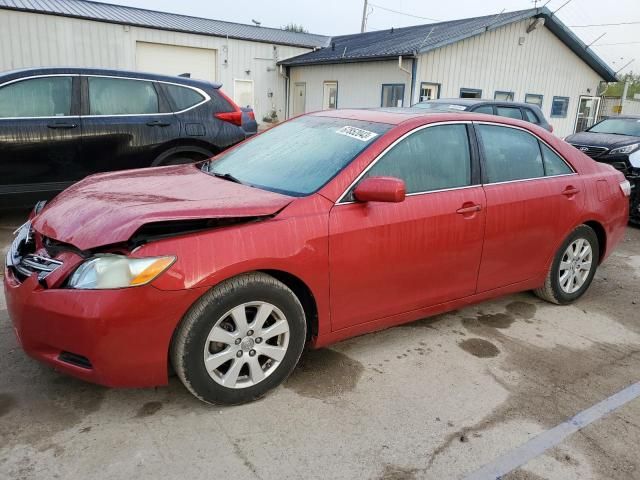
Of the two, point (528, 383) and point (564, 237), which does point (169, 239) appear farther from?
point (564, 237)

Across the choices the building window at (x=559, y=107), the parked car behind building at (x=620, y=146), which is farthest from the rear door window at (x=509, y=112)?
the building window at (x=559, y=107)

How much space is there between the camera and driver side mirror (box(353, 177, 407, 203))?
2.87 meters

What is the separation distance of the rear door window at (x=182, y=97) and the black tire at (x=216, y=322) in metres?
4.19

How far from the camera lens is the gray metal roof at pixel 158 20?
60.2ft

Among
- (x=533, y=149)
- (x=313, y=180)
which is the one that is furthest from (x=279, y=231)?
(x=533, y=149)

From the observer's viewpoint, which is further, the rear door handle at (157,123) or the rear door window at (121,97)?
the rear door handle at (157,123)

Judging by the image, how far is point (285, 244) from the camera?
2.76m

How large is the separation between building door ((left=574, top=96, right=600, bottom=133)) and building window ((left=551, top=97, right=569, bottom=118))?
86cm

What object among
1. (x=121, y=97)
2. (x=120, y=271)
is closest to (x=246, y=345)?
(x=120, y=271)

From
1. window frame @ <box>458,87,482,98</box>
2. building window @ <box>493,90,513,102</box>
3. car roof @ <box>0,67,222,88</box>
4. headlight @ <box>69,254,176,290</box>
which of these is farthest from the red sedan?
building window @ <box>493,90,513,102</box>

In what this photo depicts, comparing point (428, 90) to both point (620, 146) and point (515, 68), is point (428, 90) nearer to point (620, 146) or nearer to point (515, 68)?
point (515, 68)

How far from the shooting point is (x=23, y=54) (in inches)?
695

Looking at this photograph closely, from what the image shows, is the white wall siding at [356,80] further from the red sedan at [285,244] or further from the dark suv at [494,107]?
the red sedan at [285,244]

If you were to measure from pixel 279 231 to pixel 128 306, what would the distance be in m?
0.83
